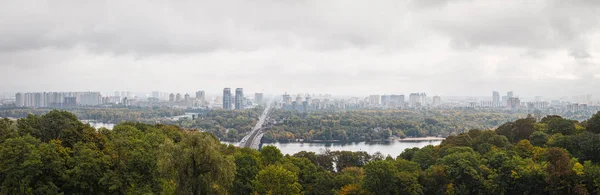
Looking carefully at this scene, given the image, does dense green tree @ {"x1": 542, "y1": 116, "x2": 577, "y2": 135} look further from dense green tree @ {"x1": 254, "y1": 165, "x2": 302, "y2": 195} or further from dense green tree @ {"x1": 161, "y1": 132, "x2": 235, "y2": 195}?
dense green tree @ {"x1": 161, "y1": 132, "x2": 235, "y2": 195}

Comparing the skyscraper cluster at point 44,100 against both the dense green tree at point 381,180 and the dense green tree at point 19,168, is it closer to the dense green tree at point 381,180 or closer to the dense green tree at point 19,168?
the dense green tree at point 19,168

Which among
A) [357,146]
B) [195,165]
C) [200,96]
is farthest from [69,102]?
[195,165]

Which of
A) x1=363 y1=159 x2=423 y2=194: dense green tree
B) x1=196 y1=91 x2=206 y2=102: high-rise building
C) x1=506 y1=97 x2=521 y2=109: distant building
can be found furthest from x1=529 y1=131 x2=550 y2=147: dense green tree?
x1=196 y1=91 x2=206 y2=102: high-rise building

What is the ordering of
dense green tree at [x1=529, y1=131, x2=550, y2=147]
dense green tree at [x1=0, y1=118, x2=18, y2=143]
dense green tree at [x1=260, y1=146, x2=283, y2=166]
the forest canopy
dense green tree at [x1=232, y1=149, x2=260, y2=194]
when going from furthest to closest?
1. dense green tree at [x1=529, y1=131, x2=550, y2=147]
2. dense green tree at [x1=260, y1=146, x2=283, y2=166]
3. dense green tree at [x1=232, y1=149, x2=260, y2=194]
4. dense green tree at [x1=0, y1=118, x2=18, y2=143]
5. the forest canopy

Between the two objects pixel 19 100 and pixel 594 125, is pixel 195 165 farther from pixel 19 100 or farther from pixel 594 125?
pixel 19 100

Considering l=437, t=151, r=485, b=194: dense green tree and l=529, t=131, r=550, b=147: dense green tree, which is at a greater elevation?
l=529, t=131, r=550, b=147: dense green tree

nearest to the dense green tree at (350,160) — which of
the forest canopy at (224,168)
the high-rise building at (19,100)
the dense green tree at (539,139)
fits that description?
the forest canopy at (224,168)

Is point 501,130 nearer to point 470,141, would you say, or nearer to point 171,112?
point 470,141

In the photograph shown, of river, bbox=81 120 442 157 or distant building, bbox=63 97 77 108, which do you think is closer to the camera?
river, bbox=81 120 442 157

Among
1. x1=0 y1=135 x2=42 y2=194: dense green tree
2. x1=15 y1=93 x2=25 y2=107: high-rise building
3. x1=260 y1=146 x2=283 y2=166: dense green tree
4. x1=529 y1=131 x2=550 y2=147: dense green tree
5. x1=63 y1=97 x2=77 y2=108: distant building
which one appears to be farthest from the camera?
x1=63 y1=97 x2=77 y2=108: distant building

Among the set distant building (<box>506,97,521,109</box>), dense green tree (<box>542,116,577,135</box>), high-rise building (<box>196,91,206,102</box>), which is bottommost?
dense green tree (<box>542,116,577,135</box>)
